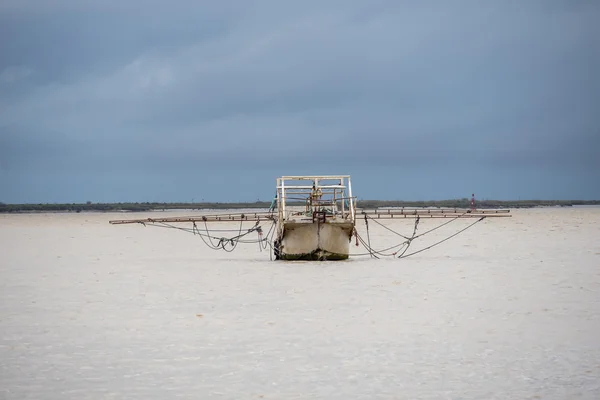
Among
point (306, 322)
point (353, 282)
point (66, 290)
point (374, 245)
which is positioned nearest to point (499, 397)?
point (306, 322)

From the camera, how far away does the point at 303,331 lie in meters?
12.7

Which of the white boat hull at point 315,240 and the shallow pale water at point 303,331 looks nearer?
the shallow pale water at point 303,331

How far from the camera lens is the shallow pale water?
31.1 feet

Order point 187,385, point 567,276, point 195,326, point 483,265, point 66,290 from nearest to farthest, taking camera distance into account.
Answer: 1. point 187,385
2. point 195,326
3. point 66,290
4. point 567,276
5. point 483,265

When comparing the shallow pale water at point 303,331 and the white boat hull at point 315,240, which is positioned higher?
the white boat hull at point 315,240

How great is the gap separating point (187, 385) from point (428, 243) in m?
26.6

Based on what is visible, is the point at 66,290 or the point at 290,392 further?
the point at 66,290

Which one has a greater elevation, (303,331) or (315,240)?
(315,240)

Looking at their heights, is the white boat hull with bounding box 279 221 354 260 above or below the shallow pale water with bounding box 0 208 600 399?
above

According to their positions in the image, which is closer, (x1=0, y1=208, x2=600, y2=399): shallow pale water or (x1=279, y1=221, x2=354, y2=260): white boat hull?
(x1=0, y1=208, x2=600, y2=399): shallow pale water

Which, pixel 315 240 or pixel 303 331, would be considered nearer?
pixel 303 331

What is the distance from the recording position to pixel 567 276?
19.8 m

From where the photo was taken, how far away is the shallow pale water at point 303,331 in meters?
9.47

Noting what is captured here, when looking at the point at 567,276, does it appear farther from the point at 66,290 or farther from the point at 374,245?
the point at 374,245
